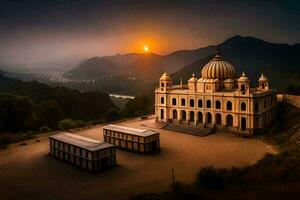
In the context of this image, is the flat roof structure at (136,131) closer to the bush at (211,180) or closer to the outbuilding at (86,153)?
the outbuilding at (86,153)

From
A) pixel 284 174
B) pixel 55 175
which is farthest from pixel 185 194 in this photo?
pixel 55 175

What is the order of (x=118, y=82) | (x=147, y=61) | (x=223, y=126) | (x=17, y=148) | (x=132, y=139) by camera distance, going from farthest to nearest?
(x=147, y=61) → (x=118, y=82) → (x=223, y=126) → (x=17, y=148) → (x=132, y=139)

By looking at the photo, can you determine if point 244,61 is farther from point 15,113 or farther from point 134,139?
point 134,139

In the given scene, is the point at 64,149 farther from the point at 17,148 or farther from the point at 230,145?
the point at 230,145

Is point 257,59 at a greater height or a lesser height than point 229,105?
greater

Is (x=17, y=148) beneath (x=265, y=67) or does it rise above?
beneath

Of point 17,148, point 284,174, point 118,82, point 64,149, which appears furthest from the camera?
point 118,82

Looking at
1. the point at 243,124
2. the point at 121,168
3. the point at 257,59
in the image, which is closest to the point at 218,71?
the point at 243,124

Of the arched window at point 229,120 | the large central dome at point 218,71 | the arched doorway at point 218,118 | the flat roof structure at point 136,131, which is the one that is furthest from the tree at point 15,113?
the arched window at point 229,120
